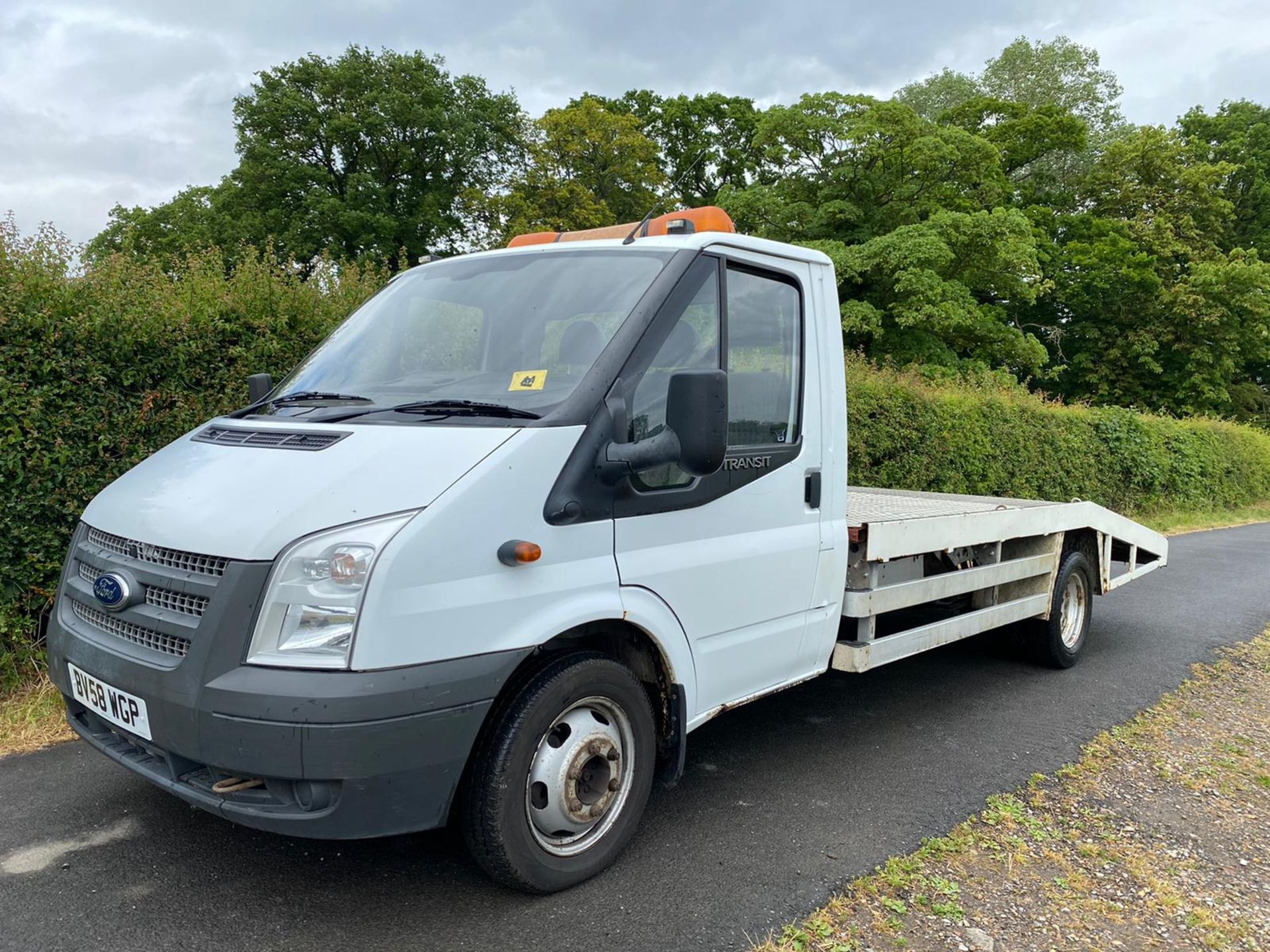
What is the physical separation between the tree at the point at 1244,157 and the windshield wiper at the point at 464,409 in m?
42.8

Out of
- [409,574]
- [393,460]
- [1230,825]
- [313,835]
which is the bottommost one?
[1230,825]

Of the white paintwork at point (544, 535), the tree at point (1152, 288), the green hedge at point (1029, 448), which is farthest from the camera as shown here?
the tree at point (1152, 288)

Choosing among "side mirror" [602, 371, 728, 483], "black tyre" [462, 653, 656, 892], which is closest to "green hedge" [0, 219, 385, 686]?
"black tyre" [462, 653, 656, 892]

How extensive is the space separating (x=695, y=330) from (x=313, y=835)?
7.08ft

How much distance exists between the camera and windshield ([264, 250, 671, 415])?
122 inches

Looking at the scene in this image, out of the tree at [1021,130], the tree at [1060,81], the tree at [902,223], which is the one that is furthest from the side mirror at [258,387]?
the tree at [1060,81]

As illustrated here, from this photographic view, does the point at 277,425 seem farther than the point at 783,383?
No

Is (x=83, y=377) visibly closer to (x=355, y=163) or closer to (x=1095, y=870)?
(x=1095, y=870)

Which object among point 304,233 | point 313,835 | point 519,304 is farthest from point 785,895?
point 304,233

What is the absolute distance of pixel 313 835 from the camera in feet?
8.13

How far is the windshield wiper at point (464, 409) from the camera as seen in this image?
9.50 feet

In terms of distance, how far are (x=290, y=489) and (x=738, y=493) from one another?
169 centimetres

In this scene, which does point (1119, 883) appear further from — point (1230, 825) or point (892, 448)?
point (892, 448)

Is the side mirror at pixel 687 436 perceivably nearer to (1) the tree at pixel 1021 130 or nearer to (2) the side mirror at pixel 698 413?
(2) the side mirror at pixel 698 413
